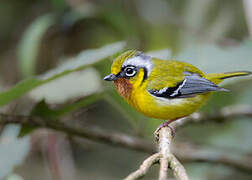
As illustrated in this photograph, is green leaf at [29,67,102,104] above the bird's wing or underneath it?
above

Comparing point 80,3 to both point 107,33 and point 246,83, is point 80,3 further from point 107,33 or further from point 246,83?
point 246,83

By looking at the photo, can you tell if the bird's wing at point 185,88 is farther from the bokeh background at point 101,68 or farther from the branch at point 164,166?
the branch at point 164,166

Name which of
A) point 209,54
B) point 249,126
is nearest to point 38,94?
point 209,54

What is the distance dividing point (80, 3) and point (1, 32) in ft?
5.26

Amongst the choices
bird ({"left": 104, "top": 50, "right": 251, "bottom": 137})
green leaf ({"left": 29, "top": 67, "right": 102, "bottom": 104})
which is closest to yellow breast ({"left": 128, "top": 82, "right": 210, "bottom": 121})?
bird ({"left": 104, "top": 50, "right": 251, "bottom": 137})

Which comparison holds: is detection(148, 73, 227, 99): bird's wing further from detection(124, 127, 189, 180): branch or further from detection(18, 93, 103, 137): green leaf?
detection(124, 127, 189, 180): branch

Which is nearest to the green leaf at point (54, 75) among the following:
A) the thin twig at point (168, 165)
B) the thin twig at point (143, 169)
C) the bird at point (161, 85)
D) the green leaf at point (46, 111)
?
the bird at point (161, 85)

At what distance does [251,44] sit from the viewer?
9.52 feet

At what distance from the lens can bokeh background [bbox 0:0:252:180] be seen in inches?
108

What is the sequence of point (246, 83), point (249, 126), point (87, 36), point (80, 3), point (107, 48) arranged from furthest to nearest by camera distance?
point (87, 36) → point (80, 3) → point (246, 83) → point (249, 126) → point (107, 48)

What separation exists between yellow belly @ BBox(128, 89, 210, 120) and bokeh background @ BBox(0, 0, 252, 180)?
0.36 m

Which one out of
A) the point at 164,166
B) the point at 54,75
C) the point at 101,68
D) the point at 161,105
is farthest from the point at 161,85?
the point at 164,166

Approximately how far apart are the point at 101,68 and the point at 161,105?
25.6 inches

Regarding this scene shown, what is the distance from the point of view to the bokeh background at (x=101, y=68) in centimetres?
275
